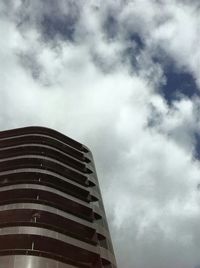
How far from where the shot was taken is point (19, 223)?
38062mm

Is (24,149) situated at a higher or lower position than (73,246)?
higher

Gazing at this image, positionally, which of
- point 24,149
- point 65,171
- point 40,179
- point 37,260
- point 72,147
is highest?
point 72,147

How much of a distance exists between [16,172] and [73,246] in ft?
42.1

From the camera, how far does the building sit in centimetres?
3747

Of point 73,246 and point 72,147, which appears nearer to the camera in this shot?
point 73,246

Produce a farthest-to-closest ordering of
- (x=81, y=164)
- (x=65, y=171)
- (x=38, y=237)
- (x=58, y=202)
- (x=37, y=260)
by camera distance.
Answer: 1. (x=81, y=164)
2. (x=65, y=171)
3. (x=58, y=202)
4. (x=38, y=237)
5. (x=37, y=260)

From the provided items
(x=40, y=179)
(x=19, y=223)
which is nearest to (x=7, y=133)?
(x=40, y=179)

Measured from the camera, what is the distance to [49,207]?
42.0 m

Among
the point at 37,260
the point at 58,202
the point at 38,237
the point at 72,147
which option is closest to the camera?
the point at 37,260

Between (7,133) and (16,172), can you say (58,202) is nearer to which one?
(16,172)

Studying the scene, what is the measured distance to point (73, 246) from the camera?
129 feet

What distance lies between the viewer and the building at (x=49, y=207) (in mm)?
37469

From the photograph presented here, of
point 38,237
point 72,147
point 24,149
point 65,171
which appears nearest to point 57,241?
point 38,237

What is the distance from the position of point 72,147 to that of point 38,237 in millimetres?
26723
